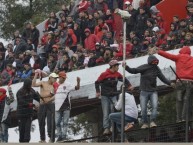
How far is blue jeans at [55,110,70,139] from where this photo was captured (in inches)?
893

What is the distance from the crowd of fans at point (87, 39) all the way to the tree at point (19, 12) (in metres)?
13.2

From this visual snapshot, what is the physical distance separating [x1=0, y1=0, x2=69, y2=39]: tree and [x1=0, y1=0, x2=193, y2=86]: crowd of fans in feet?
43.3

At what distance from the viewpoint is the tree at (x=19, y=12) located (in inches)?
1858

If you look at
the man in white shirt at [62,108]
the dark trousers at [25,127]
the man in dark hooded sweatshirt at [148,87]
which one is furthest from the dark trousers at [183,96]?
the dark trousers at [25,127]

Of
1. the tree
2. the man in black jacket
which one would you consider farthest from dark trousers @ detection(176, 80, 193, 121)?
the tree

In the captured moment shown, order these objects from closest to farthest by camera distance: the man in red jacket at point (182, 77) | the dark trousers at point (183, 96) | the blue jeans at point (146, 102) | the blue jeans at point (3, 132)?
the dark trousers at point (183, 96)
the man in red jacket at point (182, 77)
the blue jeans at point (146, 102)
the blue jeans at point (3, 132)

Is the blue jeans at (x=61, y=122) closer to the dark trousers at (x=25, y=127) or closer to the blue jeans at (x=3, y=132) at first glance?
the dark trousers at (x=25, y=127)

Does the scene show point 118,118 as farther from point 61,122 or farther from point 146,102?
point 61,122

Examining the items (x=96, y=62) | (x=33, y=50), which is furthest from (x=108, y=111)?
(x=33, y=50)

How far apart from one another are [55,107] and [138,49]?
4260 mm

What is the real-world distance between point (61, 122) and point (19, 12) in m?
25.0

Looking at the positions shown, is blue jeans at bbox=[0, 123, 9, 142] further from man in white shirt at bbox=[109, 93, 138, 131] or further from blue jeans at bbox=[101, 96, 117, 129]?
man in white shirt at bbox=[109, 93, 138, 131]

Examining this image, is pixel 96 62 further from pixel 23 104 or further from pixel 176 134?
pixel 176 134

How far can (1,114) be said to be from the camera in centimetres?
2436
